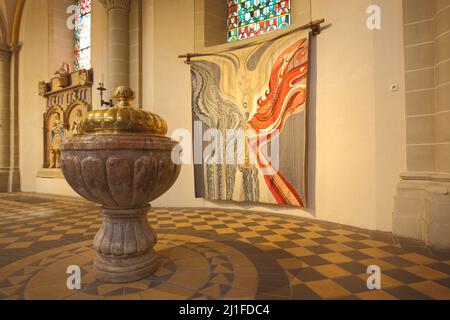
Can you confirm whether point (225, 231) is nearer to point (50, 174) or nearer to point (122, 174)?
point (122, 174)

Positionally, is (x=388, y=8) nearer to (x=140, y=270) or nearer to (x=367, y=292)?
(x=367, y=292)

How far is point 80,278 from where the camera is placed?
1.88m

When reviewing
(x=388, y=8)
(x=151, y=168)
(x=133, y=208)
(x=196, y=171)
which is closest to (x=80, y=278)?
(x=133, y=208)

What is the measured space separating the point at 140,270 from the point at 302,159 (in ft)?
8.91

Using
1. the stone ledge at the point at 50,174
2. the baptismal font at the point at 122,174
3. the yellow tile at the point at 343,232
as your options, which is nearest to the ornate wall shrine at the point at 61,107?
→ the stone ledge at the point at 50,174

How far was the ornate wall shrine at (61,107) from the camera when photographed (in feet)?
20.2

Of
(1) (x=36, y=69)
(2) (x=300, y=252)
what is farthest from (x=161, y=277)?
(1) (x=36, y=69)

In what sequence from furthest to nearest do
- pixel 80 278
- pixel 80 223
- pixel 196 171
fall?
1. pixel 196 171
2. pixel 80 223
3. pixel 80 278

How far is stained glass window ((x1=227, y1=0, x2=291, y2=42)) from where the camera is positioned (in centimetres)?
464

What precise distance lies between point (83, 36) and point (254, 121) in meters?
5.77

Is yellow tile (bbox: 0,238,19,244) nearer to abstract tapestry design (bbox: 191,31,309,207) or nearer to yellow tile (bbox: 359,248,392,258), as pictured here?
abstract tapestry design (bbox: 191,31,309,207)

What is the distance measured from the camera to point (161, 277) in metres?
1.91

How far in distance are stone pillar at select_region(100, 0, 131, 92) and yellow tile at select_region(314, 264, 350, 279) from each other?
190 inches

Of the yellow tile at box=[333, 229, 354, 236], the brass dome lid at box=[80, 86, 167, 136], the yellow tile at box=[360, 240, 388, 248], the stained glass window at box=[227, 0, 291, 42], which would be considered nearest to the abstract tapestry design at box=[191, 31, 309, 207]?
the yellow tile at box=[333, 229, 354, 236]
